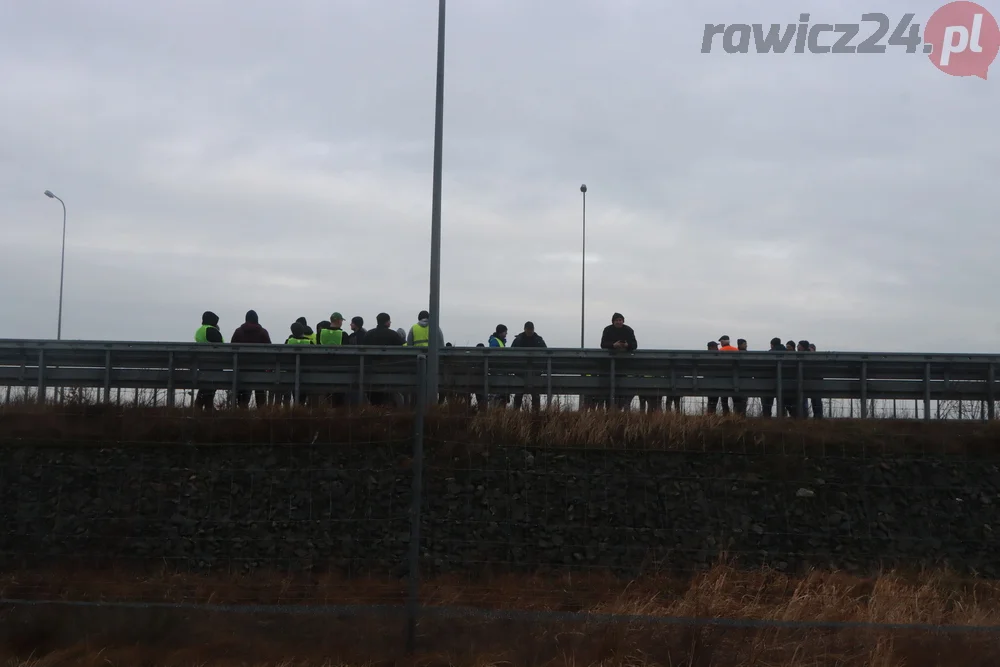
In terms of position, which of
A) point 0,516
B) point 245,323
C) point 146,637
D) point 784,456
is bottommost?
point 146,637

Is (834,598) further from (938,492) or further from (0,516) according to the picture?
(0,516)

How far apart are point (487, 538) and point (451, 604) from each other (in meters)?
0.99

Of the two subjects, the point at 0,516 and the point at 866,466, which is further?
the point at 866,466

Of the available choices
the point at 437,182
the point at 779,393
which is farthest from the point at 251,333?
the point at 779,393

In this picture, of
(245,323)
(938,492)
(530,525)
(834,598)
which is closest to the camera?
(834,598)

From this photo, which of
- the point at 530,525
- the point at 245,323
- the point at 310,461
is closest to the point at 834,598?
the point at 530,525

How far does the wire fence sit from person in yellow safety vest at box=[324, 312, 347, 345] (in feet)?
23.4

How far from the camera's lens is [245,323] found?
51.2ft

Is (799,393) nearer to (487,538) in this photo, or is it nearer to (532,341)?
(532,341)

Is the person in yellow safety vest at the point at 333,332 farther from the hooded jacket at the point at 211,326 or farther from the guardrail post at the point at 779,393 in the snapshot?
the guardrail post at the point at 779,393

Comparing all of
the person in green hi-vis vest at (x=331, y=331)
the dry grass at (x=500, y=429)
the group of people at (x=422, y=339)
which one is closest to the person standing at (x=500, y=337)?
the group of people at (x=422, y=339)

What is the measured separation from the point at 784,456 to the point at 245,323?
965cm

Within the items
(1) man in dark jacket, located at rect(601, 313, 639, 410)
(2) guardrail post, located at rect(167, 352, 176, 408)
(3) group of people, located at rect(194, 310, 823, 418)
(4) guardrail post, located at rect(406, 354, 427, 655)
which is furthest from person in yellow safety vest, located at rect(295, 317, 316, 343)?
(4) guardrail post, located at rect(406, 354, 427, 655)

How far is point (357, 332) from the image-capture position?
16734 mm
